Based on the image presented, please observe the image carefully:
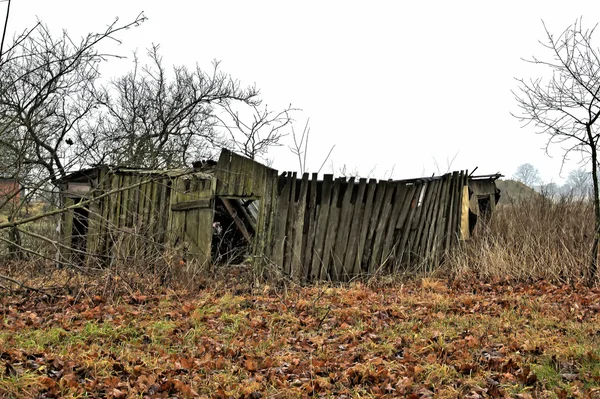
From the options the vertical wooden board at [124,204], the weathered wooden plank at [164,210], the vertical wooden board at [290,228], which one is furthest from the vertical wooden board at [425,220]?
the vertical wooden board at [124,204]

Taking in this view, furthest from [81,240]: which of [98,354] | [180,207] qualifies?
[98,354]

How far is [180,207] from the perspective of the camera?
36.0 ft

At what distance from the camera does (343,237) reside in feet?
32.4

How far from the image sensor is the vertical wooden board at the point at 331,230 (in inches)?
384

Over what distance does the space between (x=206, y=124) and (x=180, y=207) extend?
10829 millimetres

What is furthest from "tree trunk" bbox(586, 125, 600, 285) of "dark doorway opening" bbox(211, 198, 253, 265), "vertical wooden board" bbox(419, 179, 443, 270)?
"dark doorway opening" bbox(211, 198, 253, 265)

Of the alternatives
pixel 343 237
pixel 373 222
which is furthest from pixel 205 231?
pixel 373 222

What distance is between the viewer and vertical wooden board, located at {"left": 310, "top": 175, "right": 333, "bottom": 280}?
970cm

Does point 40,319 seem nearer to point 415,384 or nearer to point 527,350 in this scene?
point 415,384

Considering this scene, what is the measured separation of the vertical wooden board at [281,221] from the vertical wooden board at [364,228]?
4.38 feet

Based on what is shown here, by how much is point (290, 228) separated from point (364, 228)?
4.38 ft

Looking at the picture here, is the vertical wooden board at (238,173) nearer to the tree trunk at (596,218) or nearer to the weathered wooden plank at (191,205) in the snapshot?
the weathered wooden plank at (191,205)

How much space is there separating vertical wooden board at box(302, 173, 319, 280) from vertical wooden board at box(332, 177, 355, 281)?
1.42 feet

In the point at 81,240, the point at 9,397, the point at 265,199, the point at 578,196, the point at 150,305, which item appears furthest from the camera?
the point at 81,240
